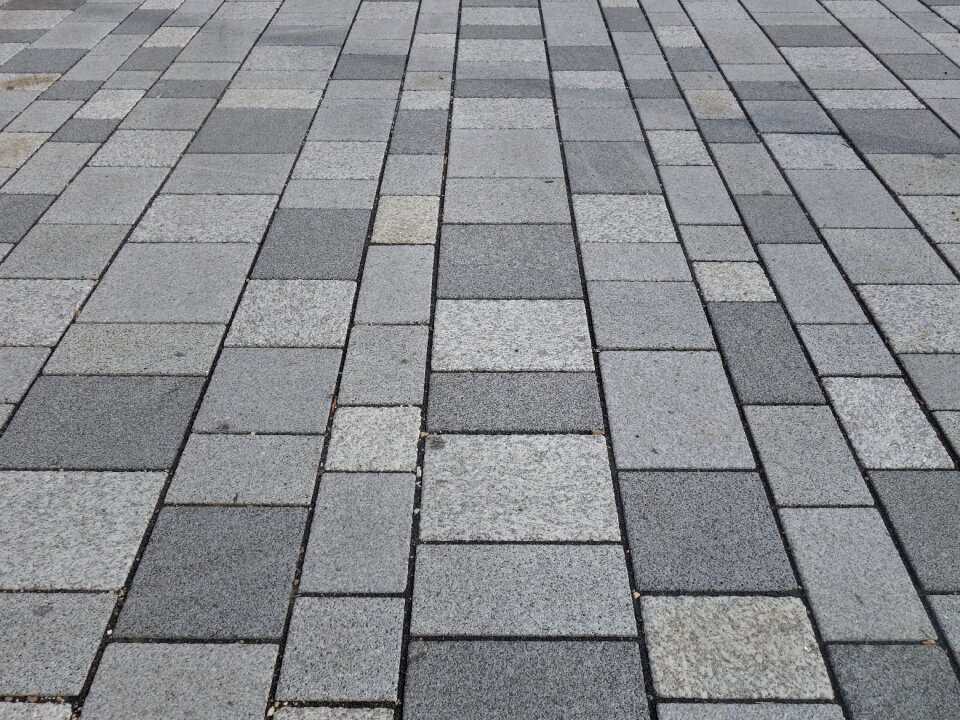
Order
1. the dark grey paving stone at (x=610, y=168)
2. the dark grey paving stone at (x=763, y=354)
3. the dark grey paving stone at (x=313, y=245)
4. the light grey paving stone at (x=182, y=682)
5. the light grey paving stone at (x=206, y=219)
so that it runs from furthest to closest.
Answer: the dark grey paving stone at (x=610, y=168) < the light grey paving stone at (x=206, y=219) < the dark grey paving stone at (x=313, y=245) < the dark grey paving stone at (x=763, y=354) < the light grey paving stone at (x=182, y=682)

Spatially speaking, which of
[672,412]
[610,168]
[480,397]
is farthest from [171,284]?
[610,168]

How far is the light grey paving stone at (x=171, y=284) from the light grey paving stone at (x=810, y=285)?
2.62 meters

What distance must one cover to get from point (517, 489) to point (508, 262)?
5.31 feet

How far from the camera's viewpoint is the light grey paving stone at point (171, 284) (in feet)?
13.8

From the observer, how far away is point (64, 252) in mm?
4684

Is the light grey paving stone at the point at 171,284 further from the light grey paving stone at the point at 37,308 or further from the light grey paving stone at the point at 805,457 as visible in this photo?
the light grey paving stone at the point at 805,457

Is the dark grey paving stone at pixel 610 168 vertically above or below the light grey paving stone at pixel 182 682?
above

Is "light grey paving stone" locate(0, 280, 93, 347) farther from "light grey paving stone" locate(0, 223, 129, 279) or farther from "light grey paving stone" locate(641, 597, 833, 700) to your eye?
"light grey paving stone" locate(641, 597, 833, 700)

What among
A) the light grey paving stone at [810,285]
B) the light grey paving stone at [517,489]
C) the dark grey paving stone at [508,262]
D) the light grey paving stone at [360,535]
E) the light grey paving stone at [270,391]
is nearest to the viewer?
the light grey paving stone at [360,535]

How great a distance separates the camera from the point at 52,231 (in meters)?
4.88

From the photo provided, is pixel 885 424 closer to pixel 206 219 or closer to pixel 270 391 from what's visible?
pixel 270 391

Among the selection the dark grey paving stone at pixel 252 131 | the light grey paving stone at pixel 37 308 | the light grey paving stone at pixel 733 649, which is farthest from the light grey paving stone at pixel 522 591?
the dark grey paving stone at pixel 252 131

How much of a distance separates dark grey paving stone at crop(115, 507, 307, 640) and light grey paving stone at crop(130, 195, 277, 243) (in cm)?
205

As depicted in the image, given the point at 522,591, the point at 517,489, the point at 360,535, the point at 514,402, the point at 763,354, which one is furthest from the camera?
the point at 763,354
